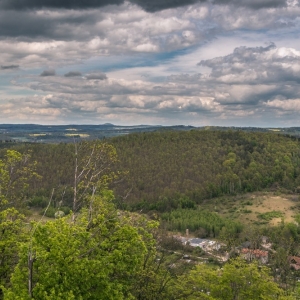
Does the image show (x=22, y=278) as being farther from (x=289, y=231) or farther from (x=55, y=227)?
(x=289, y=231)

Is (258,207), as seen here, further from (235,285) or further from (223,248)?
(235,285)

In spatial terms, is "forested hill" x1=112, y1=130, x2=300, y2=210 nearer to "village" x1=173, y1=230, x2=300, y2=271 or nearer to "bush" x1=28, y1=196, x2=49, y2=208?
"bush" x1=28, y1=196, x2=49, y2=208

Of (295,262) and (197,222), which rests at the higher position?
(197,222)

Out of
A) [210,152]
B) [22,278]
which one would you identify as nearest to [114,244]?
[22,278]

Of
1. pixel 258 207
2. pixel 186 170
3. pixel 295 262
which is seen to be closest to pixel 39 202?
pixel 186 170

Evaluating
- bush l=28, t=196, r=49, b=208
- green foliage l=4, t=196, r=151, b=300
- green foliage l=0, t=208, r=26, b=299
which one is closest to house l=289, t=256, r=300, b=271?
green foliage l=4, t=196, r=151, b=300

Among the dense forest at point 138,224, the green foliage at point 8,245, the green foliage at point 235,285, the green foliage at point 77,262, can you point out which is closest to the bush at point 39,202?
the dense forest at point 138,224

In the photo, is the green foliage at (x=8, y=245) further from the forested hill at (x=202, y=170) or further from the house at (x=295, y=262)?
the forested hill at (x=202, y=170)
